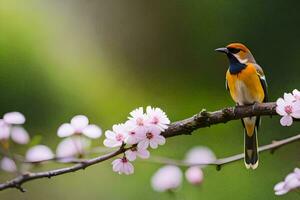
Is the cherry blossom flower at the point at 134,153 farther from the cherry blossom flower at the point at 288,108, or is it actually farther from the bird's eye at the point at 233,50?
the bird's eye at the point at 233,50

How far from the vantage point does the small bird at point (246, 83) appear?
1.46 metres

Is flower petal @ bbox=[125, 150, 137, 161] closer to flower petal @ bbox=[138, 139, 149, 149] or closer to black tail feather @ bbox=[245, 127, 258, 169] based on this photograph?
flower petal @ bbox=[138, 139, 149, 149]

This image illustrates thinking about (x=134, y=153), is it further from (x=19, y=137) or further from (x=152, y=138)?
(x=19, y=137)

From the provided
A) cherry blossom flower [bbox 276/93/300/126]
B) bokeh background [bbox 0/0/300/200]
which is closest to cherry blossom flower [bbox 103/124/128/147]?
cherry blossom flower [bbox 276/93/300/126]

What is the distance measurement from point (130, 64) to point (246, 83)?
8.37ft

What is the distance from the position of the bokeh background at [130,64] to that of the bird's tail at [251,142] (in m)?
1.45

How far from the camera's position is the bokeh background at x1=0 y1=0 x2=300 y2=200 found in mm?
3201

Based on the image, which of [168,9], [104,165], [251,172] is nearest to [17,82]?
[104,165]

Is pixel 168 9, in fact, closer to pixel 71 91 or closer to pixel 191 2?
pixel 191 2

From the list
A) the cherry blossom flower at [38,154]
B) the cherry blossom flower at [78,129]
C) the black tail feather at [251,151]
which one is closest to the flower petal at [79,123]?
the cherry blossom flower at [78,129]

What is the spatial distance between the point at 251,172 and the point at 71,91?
1217 mm

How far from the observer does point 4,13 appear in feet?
12.0

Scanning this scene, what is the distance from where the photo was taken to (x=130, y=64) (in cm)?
402

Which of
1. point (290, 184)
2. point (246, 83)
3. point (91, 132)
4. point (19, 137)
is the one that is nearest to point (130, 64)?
point (246, 83)
